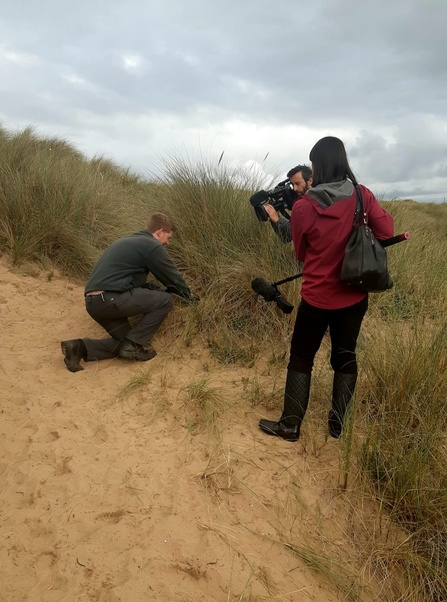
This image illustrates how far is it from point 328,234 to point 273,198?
72.5 inches

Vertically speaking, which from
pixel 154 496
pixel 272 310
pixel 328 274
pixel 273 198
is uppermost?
pixel 273 198

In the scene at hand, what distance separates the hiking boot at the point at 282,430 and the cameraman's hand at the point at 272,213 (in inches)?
77.7

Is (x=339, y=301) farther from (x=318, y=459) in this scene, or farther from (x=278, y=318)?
(x=278, y=318)

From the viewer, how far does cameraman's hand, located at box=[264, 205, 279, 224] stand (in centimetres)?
397

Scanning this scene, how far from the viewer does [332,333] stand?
2588 mm

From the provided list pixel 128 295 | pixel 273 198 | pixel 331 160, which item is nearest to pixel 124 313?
pixel 128 295

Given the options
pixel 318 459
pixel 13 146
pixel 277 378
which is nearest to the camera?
pixel 318 459

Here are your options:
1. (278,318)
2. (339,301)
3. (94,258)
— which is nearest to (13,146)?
(94,258)

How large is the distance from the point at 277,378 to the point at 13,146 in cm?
656

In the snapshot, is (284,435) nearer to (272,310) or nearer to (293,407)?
(293,407)

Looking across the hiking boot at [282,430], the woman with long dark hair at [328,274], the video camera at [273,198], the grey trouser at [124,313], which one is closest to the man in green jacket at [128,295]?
the grey trouser at [124,313]

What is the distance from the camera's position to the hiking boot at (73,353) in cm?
361

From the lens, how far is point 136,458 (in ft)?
8.57

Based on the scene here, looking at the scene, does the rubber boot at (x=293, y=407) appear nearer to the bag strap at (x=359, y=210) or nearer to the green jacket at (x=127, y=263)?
the bag strap at (x=359, y=210)
